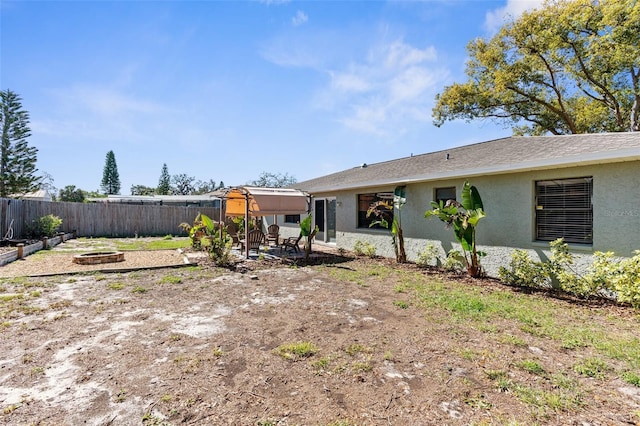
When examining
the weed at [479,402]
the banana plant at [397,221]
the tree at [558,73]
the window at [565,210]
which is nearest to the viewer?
the weed at [479,402]

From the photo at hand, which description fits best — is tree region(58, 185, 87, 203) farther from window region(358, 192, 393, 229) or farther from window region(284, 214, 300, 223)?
window region(358, 192, 393, 229)

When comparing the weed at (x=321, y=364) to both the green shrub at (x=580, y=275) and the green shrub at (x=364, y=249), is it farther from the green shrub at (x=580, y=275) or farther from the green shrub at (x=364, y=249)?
the green shrub at (x=364, y=249)

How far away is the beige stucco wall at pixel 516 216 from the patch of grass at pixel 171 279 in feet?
27.3

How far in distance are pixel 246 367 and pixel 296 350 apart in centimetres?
81

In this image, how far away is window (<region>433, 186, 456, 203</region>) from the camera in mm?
10914

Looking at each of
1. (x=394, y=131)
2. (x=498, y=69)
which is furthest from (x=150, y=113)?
(x=498, y=69)

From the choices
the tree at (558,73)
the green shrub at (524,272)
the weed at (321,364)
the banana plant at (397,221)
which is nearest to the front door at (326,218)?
the banana plant at (397,221)

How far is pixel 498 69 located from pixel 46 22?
2652 centimetres

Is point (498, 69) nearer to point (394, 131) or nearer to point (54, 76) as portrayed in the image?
point (394, 131)

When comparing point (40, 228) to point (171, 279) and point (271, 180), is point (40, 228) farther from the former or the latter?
point (271, 180)

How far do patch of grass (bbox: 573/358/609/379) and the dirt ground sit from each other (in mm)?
223

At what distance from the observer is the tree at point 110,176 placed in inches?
2677

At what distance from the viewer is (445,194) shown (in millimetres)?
11258

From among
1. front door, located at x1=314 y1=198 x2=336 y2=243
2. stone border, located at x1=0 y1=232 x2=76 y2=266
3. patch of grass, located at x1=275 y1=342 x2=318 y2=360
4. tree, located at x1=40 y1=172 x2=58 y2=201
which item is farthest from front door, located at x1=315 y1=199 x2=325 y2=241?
tree, located at x1=40 y1=172 x2=58 y2=201
